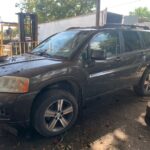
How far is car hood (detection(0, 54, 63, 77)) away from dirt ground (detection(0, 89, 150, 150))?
1.08 meters

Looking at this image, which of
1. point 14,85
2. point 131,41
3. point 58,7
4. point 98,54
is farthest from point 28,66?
point 58,7

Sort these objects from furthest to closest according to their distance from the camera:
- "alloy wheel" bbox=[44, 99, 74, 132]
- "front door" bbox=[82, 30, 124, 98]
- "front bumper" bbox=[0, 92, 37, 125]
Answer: "front door" bbox=[82, 30, 124, 98], "alloy wheel" bbox=[44, 99, 74, 132], "front bumper" bbox=[0, 92, 37, 125]

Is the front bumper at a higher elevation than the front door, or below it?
below

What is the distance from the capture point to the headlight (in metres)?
3.14

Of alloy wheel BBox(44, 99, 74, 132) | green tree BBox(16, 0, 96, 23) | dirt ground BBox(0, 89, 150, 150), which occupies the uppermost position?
green tree BBox(16, 0, 96, 23)

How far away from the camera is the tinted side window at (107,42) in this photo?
13.9 feet

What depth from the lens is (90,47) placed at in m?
4.08

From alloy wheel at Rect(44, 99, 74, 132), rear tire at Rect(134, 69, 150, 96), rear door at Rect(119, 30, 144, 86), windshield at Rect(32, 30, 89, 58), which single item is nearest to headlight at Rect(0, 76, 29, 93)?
alloy wheel at Rect(44, 99, 74, 132)

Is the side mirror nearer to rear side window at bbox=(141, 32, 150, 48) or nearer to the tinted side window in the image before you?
the tinted side window

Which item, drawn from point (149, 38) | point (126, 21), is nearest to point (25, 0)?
point (126, 21)

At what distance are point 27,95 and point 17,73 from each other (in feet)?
1.18

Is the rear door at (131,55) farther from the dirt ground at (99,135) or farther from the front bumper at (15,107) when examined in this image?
the front bumper at (15,107)

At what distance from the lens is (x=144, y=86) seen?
5574mm

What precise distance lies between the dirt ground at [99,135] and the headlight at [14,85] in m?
0.88
